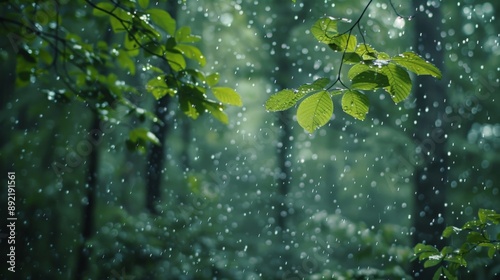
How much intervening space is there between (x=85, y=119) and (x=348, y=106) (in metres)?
8.32

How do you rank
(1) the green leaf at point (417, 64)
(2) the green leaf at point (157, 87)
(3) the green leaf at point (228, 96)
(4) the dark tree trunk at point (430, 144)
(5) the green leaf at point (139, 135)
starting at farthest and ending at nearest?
(4) the dark tree trunk at point (430, 144), (5) the green leaf at point (139, 135), (2) the green leaf at point (157, 87), (3) the green leaf at point (228, 96), (1) the green leaf at point (417, 64)

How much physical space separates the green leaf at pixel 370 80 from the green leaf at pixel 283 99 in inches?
5.2

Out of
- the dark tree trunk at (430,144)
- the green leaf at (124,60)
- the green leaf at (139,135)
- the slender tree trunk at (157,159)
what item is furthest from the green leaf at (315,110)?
the slender tree trunk at (157,159)

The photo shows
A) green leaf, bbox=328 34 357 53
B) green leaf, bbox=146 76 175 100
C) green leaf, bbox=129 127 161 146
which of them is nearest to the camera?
green leaf, bbox=328 34 357 53

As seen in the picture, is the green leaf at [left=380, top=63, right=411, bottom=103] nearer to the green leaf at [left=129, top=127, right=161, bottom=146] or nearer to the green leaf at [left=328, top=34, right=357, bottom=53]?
the green leaf at [left=328, top=34, right=357, bottom=53]

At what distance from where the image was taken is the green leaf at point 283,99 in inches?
39.2

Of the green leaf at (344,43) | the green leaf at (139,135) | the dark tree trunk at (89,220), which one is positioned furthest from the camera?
the dark tree trunk at (89,220)

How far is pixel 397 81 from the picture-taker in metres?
0.94

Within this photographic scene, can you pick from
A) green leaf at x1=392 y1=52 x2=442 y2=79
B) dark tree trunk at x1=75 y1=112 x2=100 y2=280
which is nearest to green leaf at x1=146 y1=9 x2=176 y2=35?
green leaf at x1=392 y1=52 x2=442 y2=79

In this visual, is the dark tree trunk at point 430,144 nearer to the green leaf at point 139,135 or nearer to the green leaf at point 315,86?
the green leaf at point 139,135

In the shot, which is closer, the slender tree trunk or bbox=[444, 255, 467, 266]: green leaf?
bbox=[444, 255, 467, 266]: green leaf

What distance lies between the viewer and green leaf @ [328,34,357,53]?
1.00 m

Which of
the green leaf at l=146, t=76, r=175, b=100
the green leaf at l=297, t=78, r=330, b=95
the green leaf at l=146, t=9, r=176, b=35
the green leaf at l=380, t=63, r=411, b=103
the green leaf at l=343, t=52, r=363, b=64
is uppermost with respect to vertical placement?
the green leaf at l=146, t=9, r=176, b=35

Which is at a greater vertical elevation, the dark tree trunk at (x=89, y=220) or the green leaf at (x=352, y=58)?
the dark tree trunk at (x=89, y=220)
